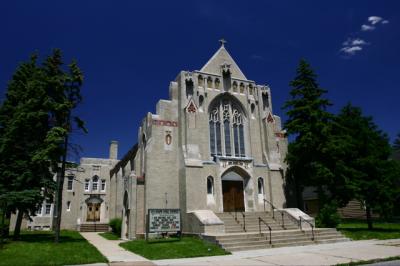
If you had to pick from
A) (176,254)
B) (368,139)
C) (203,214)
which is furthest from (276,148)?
(176,254)

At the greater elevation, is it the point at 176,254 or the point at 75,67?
the point at 75,67

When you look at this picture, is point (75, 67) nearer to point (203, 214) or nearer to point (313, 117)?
point (203, 214)

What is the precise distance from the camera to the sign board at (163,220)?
16.6 meters

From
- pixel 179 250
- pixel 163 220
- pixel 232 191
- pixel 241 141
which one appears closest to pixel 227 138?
pixel 241 141

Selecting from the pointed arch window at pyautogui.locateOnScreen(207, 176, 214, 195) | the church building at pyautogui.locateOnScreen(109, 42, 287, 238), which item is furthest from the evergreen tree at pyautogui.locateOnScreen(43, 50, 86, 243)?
the pointed arch window at pyautogui.locateOnScreen(207, 176, 214, 195)

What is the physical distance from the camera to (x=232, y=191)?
74.1 feet

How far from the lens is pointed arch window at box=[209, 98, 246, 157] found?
2358cm

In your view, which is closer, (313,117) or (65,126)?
(65,126)

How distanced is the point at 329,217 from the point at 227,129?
9.54m

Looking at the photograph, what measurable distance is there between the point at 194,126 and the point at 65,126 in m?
8.45

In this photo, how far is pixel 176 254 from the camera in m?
12.5

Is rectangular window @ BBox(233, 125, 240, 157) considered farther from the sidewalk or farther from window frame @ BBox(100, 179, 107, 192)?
window frame @ BBox(100, 179, 107, 192)

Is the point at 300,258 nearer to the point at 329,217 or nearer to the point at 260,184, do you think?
the point at 329,217

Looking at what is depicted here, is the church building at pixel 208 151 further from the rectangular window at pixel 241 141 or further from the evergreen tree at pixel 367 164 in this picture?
the evergreen tree at pixel 367 164
